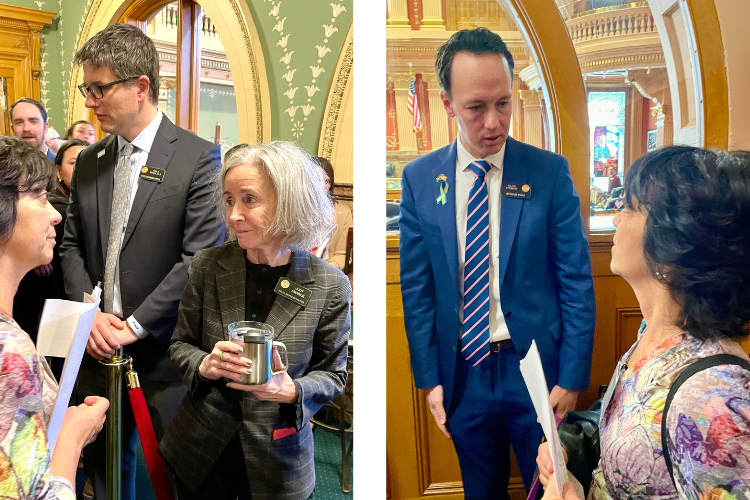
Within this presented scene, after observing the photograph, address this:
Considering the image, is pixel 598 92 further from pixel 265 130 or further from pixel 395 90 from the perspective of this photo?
pixel 265 130

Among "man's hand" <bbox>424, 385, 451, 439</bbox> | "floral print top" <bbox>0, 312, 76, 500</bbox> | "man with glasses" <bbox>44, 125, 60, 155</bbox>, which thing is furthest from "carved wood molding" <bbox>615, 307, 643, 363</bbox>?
"man with glasses" <bbox>44, 125, 60, 155</bbox>

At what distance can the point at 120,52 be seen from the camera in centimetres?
172

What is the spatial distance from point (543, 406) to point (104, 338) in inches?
49.7

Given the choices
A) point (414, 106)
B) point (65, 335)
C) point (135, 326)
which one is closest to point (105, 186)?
point (135, 326)

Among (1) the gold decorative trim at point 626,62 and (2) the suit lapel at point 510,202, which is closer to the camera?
(1) the gold decorative trim at point 626,62

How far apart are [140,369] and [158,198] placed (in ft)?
1.75

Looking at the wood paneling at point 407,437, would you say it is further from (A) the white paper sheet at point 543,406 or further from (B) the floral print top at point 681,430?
(B) the floral print top at point 681,430

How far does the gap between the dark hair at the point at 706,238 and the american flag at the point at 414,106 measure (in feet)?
1.58

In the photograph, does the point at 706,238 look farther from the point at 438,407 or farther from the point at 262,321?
the point at 262,321

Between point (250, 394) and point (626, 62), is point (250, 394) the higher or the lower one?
the lower one

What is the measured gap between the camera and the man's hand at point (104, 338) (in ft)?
5.42

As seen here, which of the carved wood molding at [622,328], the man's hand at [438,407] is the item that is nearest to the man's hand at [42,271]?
the man's hand at [438,407]

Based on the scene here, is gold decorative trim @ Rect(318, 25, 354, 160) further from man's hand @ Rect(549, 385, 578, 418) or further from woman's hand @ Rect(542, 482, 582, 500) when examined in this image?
woman's hand @ Rect(542, 482, 582, 500)

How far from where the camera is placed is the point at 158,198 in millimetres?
1737
